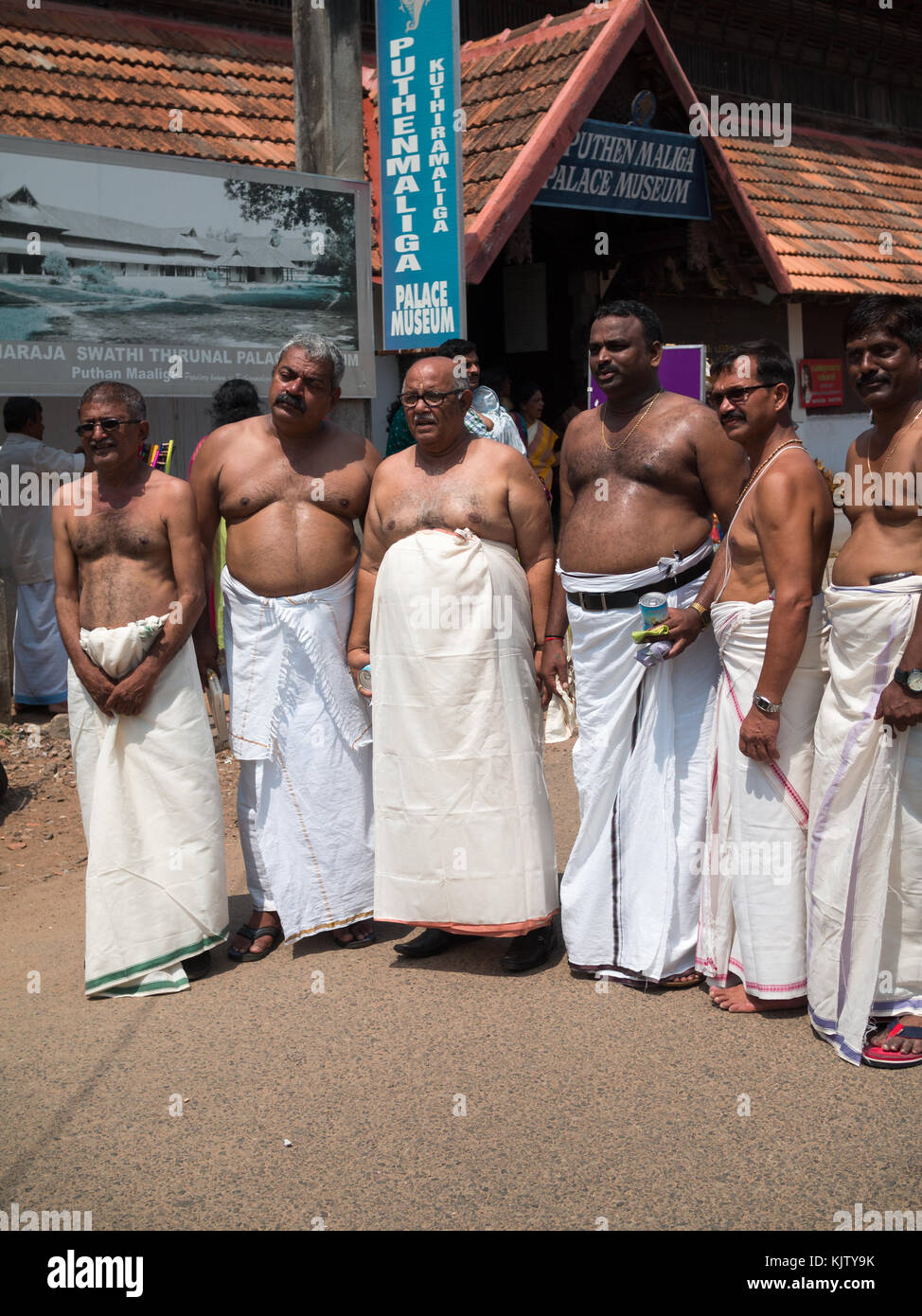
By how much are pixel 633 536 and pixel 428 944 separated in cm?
172

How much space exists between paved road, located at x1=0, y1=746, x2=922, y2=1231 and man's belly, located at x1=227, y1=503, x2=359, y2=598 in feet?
3.37

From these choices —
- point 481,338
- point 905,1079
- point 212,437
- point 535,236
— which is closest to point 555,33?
point 535,236

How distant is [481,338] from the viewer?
13.1m

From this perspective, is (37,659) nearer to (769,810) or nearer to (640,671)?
(640,671)

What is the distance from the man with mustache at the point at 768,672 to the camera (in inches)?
166

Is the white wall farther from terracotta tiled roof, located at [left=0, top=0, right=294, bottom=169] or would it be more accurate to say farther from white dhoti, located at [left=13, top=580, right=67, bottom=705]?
white dhoti, located at [left=13, top=580, right=67, bottom=705]

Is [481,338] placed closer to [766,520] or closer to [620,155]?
[620,155]

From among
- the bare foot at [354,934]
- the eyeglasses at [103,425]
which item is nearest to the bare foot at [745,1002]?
the bare foot at [354,934]

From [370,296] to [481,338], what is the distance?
4.63 meters

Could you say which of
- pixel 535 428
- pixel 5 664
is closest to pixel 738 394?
pixel 5 664

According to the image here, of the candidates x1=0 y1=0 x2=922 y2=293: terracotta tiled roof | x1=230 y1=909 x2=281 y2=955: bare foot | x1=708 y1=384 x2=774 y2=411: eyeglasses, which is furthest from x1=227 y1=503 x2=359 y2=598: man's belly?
x1=0 y1=0 x2=922 y2=293: terracotta tiled roof

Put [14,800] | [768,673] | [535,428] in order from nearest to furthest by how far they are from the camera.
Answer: [768,673], [14,800], [535,428]

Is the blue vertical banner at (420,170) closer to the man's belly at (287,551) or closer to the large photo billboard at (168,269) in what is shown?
the large photo billboard at (168,269)

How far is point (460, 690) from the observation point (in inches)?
191
